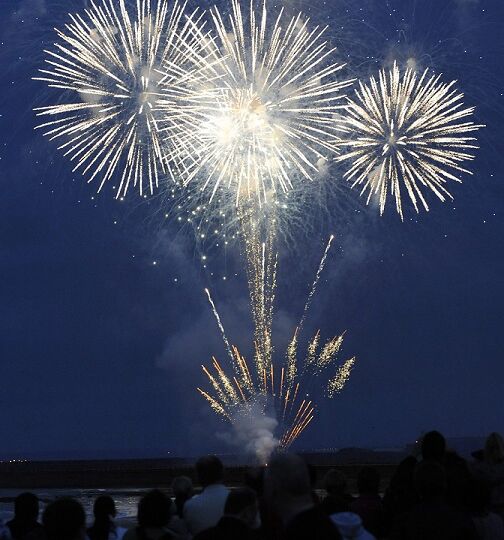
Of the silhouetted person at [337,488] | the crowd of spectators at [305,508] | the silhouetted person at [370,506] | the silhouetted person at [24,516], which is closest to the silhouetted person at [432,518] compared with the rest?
the crowd of spectators at [305,508]

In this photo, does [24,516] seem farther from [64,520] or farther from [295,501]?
[295,501]

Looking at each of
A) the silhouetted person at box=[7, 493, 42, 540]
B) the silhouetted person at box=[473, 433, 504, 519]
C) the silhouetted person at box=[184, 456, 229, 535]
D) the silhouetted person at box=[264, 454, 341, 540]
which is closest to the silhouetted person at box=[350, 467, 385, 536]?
the silhouetted person at box=[473, 433, 504, 519]

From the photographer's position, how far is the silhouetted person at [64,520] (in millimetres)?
6020

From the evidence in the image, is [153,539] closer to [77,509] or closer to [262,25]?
[77,509]

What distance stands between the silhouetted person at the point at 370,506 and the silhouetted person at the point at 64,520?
3.74 metres

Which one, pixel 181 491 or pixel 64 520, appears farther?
pixel 181 491

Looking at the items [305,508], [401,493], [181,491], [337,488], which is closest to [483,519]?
[401,493]

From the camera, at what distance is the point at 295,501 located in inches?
202

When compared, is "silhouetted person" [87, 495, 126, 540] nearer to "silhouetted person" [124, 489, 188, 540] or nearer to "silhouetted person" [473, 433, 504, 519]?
"silhouetted person" [124, 489, 188, 540]

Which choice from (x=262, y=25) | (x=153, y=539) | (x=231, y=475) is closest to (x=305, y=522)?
(x=153, y=539)

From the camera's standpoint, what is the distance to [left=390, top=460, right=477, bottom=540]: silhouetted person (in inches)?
263

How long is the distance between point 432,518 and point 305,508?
6.76ft

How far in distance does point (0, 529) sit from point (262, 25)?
1996cm

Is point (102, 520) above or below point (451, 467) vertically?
below
